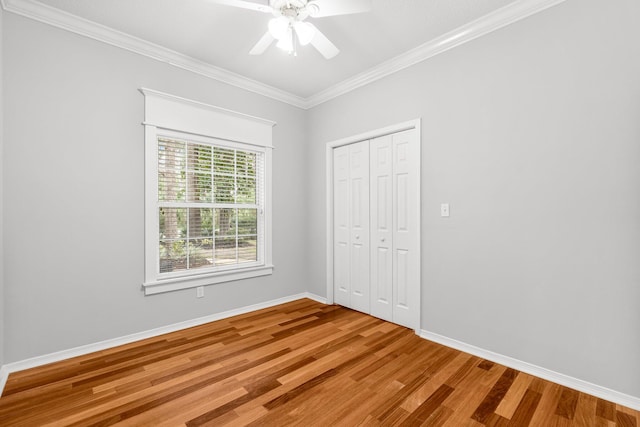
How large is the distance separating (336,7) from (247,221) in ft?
8.08

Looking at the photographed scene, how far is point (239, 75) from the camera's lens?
3.40 meters

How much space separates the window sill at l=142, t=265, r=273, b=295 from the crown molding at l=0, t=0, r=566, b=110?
2.17 metres

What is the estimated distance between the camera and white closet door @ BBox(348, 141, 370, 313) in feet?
11.5

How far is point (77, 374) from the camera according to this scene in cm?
219

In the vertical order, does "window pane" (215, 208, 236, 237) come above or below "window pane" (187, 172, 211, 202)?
below

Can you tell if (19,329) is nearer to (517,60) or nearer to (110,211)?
(110,211)

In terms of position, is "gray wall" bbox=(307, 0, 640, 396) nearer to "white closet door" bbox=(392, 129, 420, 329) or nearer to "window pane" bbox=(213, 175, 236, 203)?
"white closet door" bbox=(392, 129, 420, 329)

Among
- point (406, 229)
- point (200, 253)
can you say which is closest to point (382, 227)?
point (406, 229)

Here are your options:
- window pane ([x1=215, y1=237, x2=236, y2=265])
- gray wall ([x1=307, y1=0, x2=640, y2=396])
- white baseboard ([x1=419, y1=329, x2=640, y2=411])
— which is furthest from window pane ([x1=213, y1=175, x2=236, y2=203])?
white baseboard ([x1=419, y1=329, x2=640, y2=411])

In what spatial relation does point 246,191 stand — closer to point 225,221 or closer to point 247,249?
point 225,221

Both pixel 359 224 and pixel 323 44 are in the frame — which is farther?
pixel 359 224

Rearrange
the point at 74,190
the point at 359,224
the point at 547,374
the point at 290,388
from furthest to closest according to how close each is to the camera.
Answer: the point at 359,224 → the point at 74,190 → the point at 547,374 → the point at 290,388

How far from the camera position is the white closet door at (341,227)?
3.73 metres

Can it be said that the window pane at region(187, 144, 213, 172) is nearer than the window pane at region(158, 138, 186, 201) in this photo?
No
